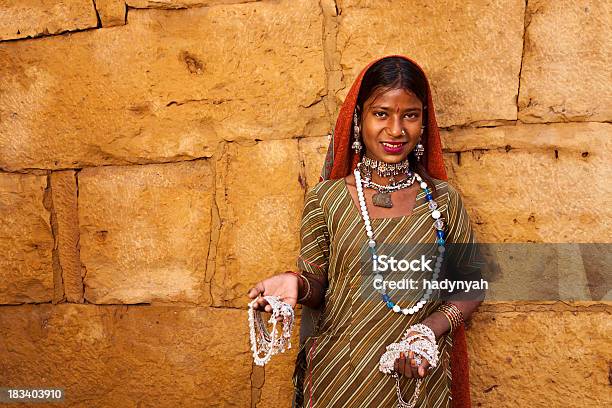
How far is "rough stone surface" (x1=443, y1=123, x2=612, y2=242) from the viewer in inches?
89.7

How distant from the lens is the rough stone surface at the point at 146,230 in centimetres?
259

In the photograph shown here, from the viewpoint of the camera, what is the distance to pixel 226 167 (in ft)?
8.39

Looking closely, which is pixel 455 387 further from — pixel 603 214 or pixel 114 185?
pixel 114 185

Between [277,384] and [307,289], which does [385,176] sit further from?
[277,384]

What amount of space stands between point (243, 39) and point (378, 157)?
0.88 metres

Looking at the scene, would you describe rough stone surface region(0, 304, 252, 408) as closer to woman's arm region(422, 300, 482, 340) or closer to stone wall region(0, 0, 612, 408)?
stone wall region(0, 0, 612, 408)

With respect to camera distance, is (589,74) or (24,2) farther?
(24,2)

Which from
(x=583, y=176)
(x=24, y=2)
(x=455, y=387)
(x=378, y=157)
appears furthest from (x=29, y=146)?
(x=583, y=176)

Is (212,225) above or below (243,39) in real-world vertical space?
below

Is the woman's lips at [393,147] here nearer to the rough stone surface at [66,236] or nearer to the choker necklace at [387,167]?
the choker necklace at [387,167]

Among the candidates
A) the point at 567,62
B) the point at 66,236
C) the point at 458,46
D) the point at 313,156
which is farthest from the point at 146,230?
the point at 567,62

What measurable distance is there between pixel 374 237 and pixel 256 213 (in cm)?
70

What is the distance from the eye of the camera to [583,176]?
229 cm

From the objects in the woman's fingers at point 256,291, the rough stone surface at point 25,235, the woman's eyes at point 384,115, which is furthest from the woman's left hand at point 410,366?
the rough stone surface at point 25,235
